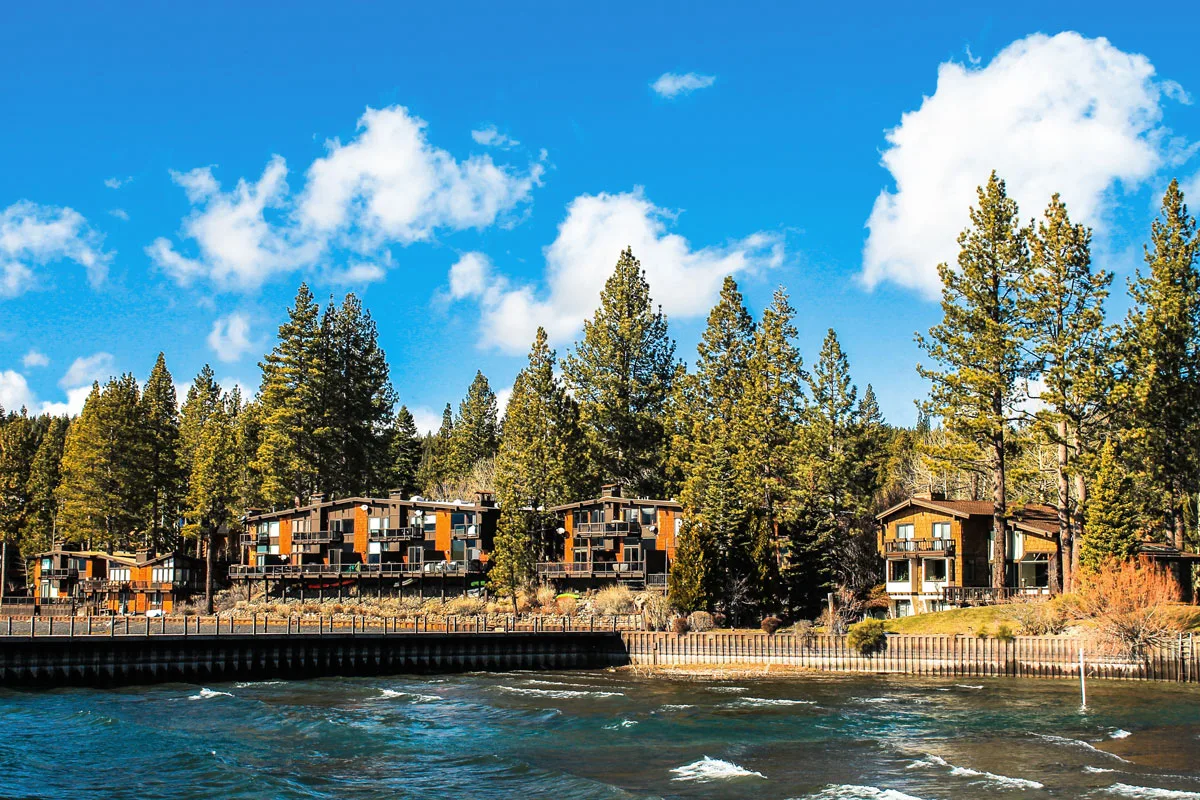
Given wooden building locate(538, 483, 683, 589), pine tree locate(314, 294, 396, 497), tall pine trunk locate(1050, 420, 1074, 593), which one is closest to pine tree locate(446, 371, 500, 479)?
pine tree locate(314, 294, 396, 497)

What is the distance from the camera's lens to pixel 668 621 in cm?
7269

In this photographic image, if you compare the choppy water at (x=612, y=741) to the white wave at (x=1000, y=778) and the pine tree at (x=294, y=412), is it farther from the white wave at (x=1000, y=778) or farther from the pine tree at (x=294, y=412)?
the pine tree at (x=294, y=412)

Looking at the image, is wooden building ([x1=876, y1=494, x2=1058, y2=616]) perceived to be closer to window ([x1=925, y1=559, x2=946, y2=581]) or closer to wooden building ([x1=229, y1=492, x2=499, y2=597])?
window ([x1=925, y1=559, x2=946, y2=581])

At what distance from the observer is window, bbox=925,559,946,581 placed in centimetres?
8044

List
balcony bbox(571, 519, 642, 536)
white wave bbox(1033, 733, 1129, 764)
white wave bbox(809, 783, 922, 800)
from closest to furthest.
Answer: white wave bbox(809, 783, 922, 800) < white wave bbox(1033, 733, 1129, 764) < balcony bbox(571, 519, 642, 536)

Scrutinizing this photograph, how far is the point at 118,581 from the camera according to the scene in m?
113

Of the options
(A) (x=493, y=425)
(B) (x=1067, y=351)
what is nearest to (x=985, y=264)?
(B) (x=1067, y=351)

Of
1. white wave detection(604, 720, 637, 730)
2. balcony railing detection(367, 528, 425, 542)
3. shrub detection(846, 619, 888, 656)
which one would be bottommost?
white wave detection(604, 720, 637, 730)

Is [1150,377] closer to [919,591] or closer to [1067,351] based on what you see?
[1067,351]

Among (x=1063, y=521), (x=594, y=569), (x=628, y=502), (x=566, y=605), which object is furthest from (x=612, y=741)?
(x=628, y=502)

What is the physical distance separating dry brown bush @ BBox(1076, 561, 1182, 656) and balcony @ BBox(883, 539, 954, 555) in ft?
65.1

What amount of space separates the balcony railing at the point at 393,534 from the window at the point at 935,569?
4473cm

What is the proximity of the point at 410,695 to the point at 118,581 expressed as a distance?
6862cm

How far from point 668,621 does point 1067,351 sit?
30.6 m
